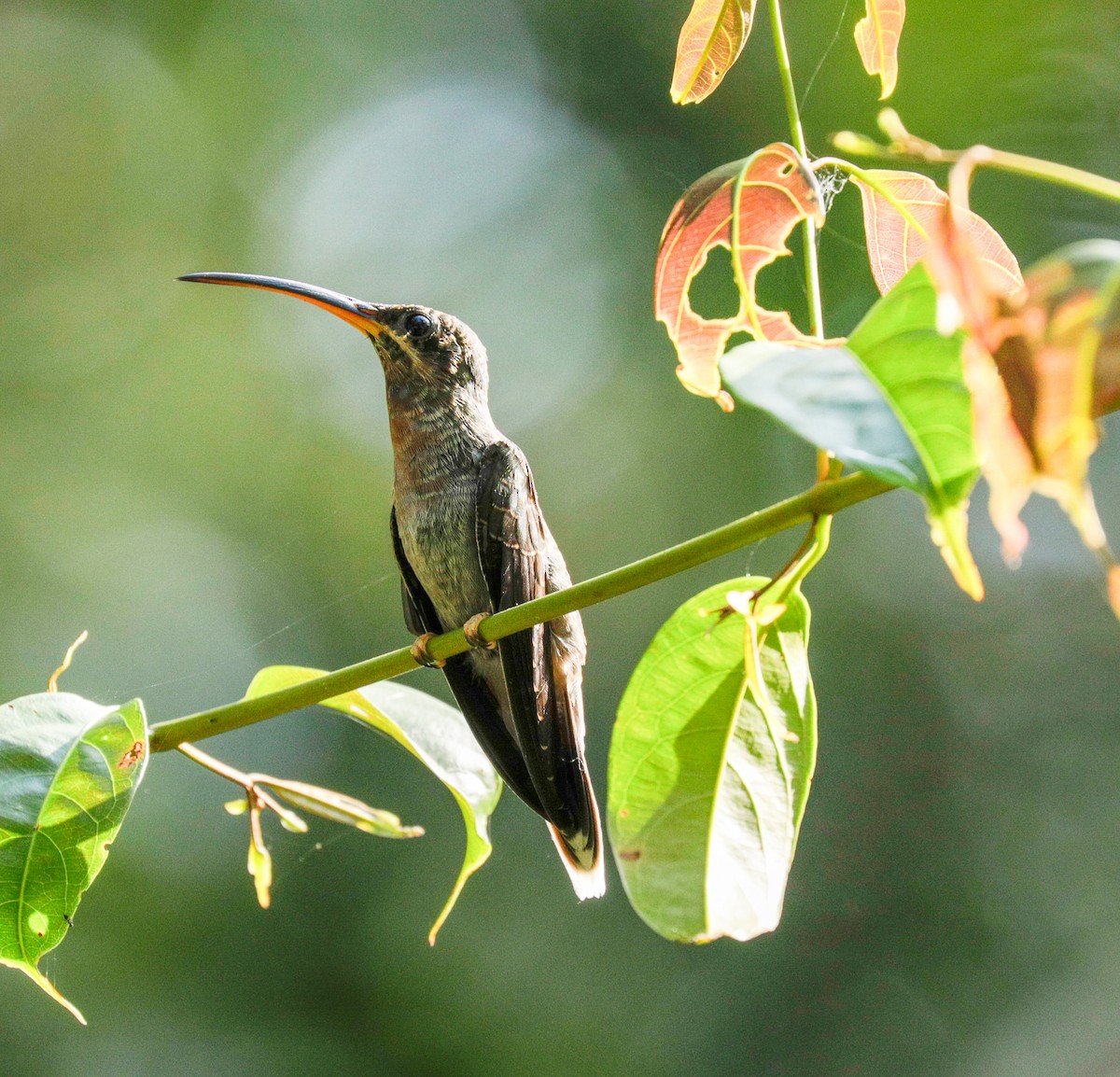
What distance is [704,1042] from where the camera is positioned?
771cm

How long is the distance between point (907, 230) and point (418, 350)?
193 centimetres

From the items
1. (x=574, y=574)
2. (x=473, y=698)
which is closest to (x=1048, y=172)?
(x=473, y=698)

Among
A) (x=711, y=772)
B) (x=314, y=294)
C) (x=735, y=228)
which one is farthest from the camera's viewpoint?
(x=314, y=294)

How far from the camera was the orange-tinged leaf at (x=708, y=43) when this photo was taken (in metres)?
1.35

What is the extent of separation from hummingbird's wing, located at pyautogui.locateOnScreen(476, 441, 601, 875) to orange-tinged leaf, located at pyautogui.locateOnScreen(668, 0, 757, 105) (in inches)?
49.7

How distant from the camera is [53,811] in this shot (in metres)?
1.35

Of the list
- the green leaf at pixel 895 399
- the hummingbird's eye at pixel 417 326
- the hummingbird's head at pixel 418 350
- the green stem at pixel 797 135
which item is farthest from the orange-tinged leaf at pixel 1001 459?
the hummingbird's eye at pixel 417 326

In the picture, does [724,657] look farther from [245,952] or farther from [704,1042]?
[704,1042]

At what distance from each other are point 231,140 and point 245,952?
6.15 meters

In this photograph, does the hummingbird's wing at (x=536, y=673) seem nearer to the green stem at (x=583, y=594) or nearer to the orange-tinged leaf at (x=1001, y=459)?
the green stem at (x=583, y=594)

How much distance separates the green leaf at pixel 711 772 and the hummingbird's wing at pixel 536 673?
1.08m

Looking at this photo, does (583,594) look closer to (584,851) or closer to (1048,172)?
(1048,172)

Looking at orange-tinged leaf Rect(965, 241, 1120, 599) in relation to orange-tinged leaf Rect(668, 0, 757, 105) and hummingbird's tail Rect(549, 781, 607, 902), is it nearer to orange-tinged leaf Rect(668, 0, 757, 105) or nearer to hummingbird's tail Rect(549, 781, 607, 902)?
orange-tinged leaf Rect(668, 0, 757, 105)

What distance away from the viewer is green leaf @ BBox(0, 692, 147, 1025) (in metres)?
1.32
